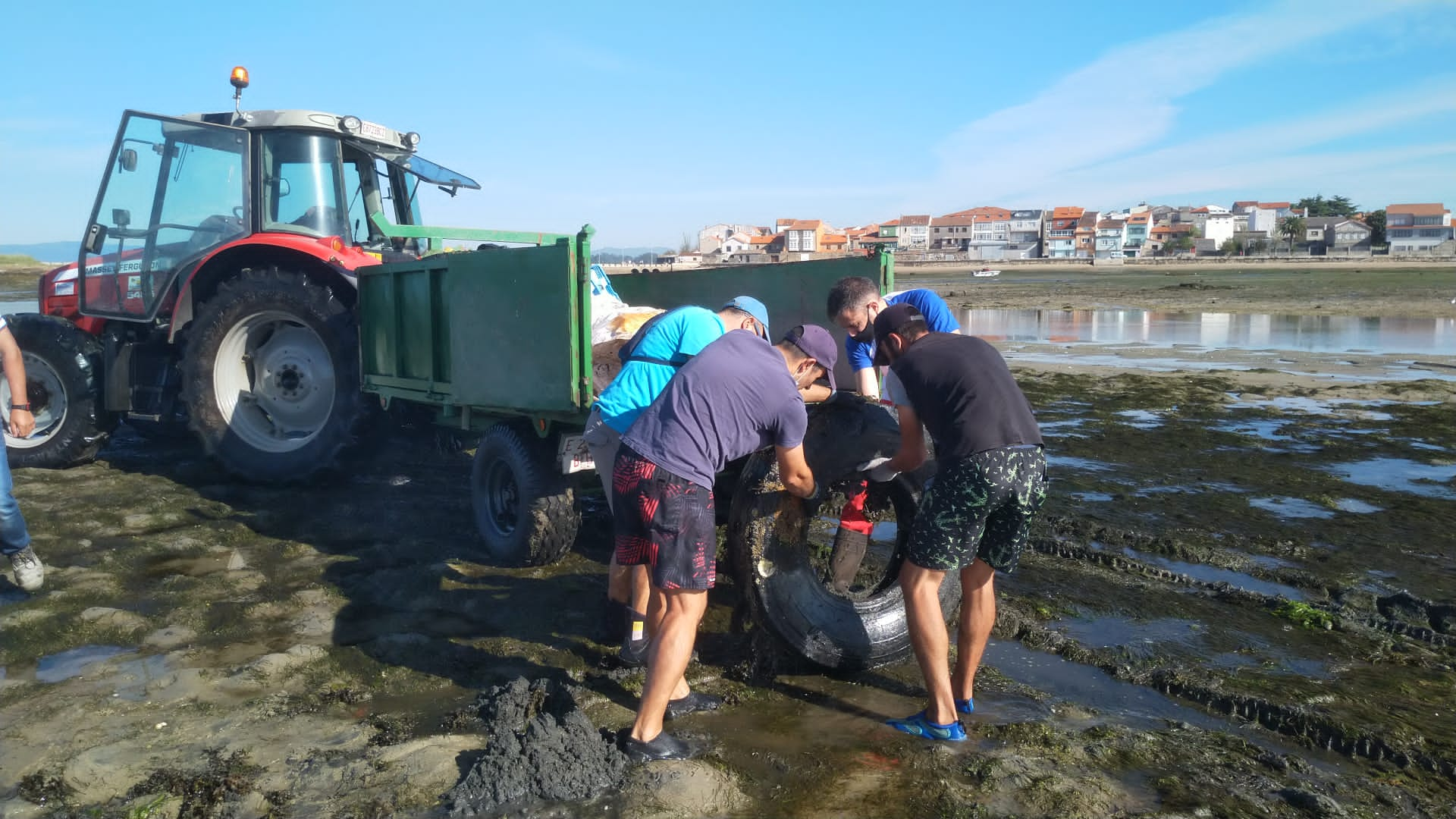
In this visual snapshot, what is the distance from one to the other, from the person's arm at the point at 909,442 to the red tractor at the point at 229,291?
4.09 metres

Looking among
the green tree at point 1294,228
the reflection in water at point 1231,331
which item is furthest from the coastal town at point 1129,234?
the reflection in water at point 1231,331

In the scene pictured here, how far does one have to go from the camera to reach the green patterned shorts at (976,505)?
3.35 meters

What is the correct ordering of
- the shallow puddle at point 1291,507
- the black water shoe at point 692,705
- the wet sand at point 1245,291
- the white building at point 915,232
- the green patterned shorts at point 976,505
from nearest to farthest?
the green patterned shorts at point 976,505 < the black water shoe at point 692,705 < the shallow puddle at point 1291,507 < the wet sand at point 1245,291 < the white building at point 915,232

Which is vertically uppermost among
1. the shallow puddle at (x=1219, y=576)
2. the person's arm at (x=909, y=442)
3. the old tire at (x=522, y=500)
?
the person's arm at (x=909, y=442)

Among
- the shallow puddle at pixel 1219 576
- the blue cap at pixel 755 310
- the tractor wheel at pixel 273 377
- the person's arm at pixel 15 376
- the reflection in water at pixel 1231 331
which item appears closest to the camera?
the blue cap at pixel 755 310

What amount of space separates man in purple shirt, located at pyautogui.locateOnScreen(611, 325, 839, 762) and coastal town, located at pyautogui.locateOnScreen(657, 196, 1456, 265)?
238 ft

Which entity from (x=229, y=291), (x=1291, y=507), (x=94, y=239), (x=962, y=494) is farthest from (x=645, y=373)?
(x=94, y=239)

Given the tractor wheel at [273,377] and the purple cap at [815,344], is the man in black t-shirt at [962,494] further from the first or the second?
the tractor wheel at [273,377]

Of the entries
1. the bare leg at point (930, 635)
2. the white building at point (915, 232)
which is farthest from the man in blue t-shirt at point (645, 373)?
the white building at point (915, 232)

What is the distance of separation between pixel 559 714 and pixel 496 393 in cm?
205

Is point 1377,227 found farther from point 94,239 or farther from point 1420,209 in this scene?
point 94,239

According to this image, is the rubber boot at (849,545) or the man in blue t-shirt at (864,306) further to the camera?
the rubber boot at (849,545)

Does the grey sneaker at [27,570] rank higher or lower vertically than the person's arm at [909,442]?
lower

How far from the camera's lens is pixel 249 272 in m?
6.61
